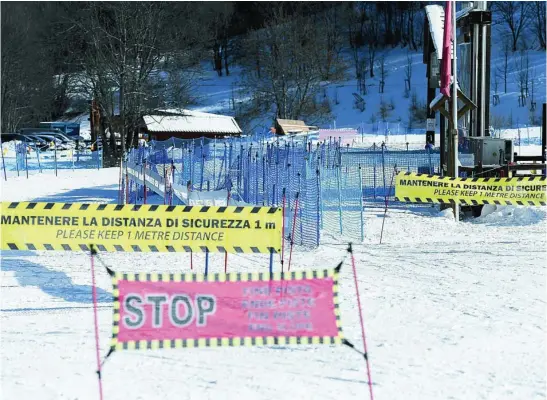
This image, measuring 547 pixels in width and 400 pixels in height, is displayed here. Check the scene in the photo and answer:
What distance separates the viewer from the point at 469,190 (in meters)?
16.0

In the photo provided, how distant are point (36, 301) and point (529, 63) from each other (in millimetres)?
75308

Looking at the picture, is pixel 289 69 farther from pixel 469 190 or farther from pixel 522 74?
pixel 469 190

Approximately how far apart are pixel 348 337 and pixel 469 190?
795 centimetres

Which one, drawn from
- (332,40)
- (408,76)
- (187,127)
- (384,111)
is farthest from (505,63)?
(187,127)

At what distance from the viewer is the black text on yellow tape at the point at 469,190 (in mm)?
15977

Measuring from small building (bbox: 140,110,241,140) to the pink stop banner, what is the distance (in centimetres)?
4850

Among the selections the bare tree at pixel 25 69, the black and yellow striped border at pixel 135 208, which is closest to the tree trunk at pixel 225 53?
the bare tree at pixel 25 69

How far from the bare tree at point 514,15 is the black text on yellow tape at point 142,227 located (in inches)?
3142

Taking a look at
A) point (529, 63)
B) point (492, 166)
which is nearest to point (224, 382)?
point (492, 166)

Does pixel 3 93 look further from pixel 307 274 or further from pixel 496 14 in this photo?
pixel 307 274

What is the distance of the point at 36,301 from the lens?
10773 mm

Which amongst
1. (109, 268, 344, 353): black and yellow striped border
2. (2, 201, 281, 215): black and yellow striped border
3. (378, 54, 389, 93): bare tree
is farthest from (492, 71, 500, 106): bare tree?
(109, 268, 344, 353): black and yellow striped border

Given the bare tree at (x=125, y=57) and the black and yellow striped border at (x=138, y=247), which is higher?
the bare tree at (x=125, y=57)

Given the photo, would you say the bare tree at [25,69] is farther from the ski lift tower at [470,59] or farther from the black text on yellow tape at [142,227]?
the black text on yellow tape at [142,227]
